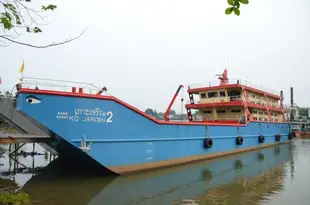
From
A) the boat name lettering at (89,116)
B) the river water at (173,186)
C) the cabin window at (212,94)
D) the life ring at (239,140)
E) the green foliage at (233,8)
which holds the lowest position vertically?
the river water at (173,186)

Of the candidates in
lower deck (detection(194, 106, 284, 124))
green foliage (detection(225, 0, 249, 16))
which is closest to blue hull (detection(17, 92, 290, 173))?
lower deck (detection(194, 106, 284, 124))

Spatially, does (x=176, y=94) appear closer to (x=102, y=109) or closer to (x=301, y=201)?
(x=102, y=109)

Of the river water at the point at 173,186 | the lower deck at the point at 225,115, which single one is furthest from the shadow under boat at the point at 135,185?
the lower deck at the point at 225,115

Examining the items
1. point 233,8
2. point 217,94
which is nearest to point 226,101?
point 217,94

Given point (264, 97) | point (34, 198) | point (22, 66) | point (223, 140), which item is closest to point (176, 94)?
point (223, 140)

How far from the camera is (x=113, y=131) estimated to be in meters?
9.98

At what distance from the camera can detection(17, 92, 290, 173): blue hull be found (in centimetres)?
871

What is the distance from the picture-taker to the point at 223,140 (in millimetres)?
16000

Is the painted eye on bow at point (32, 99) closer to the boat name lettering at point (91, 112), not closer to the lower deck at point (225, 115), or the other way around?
the boat name lettering at point (91, 112)

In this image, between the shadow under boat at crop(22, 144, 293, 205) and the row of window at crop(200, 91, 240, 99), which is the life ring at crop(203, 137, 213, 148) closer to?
the shadow under boat at crop(22, 144, 293, 205)

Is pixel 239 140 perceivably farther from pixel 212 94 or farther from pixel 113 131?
pixel 113 131

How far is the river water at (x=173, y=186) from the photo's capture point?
746cm

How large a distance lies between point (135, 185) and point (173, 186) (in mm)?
1251

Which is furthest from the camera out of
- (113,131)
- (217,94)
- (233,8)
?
(217,94)
